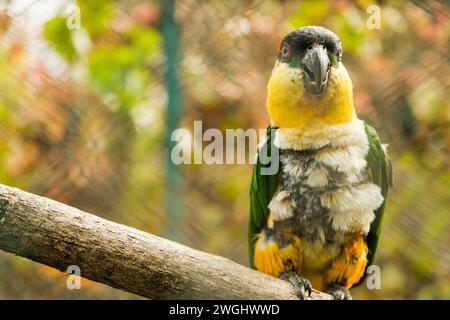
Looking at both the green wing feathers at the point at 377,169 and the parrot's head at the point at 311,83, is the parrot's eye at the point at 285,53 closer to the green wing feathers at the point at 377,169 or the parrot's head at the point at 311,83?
the parrot's head at the point at 311,83

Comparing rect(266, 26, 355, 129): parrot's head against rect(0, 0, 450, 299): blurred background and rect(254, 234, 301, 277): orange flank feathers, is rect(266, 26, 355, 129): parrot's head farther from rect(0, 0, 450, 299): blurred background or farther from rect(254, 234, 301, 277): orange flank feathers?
rect(0, 0, 450, 299): blurred background

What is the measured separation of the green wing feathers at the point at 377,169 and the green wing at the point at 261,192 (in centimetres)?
29

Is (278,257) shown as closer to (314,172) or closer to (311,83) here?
(314,172)

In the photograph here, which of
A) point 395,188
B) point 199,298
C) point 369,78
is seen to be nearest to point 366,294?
point 395,188

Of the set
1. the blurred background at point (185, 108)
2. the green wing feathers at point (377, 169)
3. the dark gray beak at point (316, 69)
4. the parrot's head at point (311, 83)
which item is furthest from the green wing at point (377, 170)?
the blurred background at point (185, 108)

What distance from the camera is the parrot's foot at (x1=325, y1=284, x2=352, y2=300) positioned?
1.69m

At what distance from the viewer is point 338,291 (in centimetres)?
172

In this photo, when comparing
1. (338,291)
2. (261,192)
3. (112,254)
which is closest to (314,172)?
(261,192)

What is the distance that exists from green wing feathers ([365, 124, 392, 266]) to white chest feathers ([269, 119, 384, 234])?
5 cm

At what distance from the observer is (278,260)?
5.37ft

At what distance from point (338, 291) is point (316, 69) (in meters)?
0.68

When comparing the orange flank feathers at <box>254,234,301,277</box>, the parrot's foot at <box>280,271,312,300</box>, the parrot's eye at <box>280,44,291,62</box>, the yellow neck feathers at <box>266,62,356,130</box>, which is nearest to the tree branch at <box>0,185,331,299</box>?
the parrot's foot at <box>280,271,312,300</box>

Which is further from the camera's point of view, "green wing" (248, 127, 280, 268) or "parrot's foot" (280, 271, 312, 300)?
"green wing" (248, 127, 280, 268)
